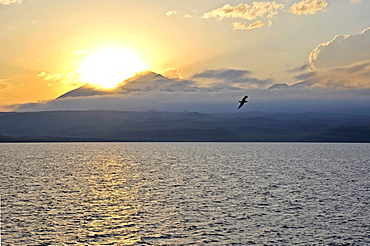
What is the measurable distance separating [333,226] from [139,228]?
2444cm

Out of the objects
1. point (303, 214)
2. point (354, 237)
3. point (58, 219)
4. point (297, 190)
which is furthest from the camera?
point (297, 190)

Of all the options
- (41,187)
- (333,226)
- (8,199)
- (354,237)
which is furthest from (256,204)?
(41,187)

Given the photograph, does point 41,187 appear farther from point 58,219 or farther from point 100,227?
point 100,227

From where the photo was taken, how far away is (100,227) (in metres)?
53.7

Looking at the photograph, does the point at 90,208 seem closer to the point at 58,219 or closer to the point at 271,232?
the point at 58,219

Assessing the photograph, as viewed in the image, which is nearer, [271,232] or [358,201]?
[271,232]

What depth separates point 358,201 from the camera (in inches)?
2960

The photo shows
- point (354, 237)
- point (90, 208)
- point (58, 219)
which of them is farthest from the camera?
point (90, 208)

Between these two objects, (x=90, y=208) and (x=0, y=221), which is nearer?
(x=0, y=221)

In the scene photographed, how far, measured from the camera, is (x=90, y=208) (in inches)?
2633

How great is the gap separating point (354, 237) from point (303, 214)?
1349 cm

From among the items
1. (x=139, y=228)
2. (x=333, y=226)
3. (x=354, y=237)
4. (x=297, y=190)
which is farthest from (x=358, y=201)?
(x=139, y=228)

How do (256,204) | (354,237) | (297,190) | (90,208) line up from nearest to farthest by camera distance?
(354,237) < (90,208) < (256,204) < (297,190)

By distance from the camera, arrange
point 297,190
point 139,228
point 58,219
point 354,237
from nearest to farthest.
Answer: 1. point 354,237
2. point 139,228
3. point 58,219
4. point 297,190
